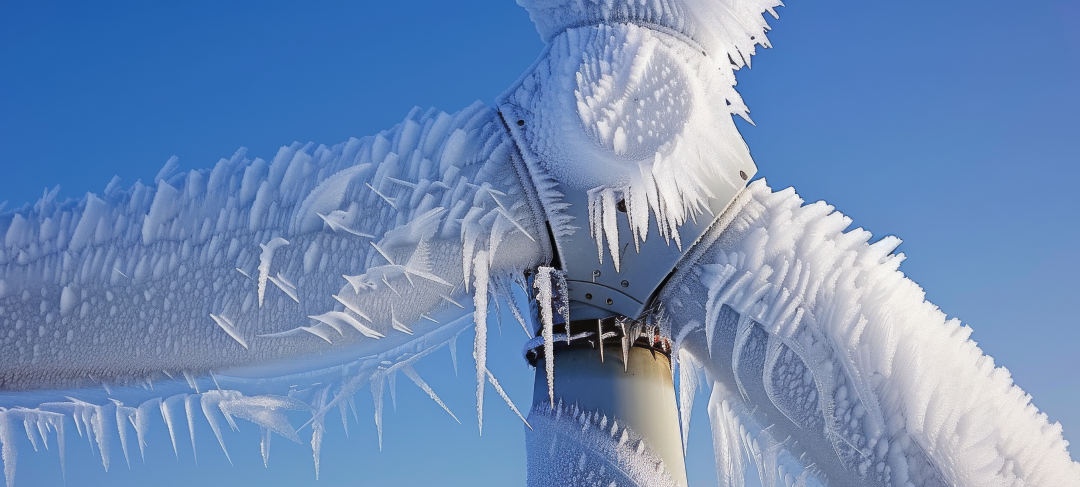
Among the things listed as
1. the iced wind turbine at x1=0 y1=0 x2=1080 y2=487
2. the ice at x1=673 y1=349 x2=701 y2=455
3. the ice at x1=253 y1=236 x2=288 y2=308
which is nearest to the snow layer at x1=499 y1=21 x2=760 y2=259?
the iced wind turbine at x1=0 y1=0 x2=1080 y2=487

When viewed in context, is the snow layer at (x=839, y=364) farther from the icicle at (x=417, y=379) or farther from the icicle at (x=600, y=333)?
the icicle at (x=417, y=379)

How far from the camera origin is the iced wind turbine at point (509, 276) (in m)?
0.99

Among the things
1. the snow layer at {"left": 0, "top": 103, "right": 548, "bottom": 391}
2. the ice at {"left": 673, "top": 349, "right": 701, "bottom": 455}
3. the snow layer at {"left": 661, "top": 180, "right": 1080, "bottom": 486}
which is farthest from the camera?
the ice at {"left": 673, "top": 349, "right": 701, "bottom": 455}

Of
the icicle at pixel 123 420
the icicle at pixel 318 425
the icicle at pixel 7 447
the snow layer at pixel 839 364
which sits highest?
the snow layer at pixel 839 364

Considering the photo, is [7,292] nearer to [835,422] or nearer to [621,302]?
[621,302]

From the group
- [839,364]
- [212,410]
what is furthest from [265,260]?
[839,364]

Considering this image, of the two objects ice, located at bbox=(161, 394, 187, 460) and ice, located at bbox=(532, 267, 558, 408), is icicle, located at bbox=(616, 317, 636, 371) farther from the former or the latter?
ice, located at bbox=(161, 394, 187, 460)

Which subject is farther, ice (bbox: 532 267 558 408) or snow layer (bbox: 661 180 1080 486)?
ice (bbox: 532 267 558 408)

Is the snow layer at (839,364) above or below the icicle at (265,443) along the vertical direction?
above

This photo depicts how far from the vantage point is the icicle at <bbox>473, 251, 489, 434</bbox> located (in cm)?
100

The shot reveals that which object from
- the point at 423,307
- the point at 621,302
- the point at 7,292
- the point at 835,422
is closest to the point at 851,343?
the point at 835,422

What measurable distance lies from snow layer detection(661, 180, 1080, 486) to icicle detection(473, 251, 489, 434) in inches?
9.2

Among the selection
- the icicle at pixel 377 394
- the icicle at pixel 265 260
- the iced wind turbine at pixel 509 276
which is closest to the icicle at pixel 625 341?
the iced wind turbine at pixel 509 276

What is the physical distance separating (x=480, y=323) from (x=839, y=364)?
1.38 feet
